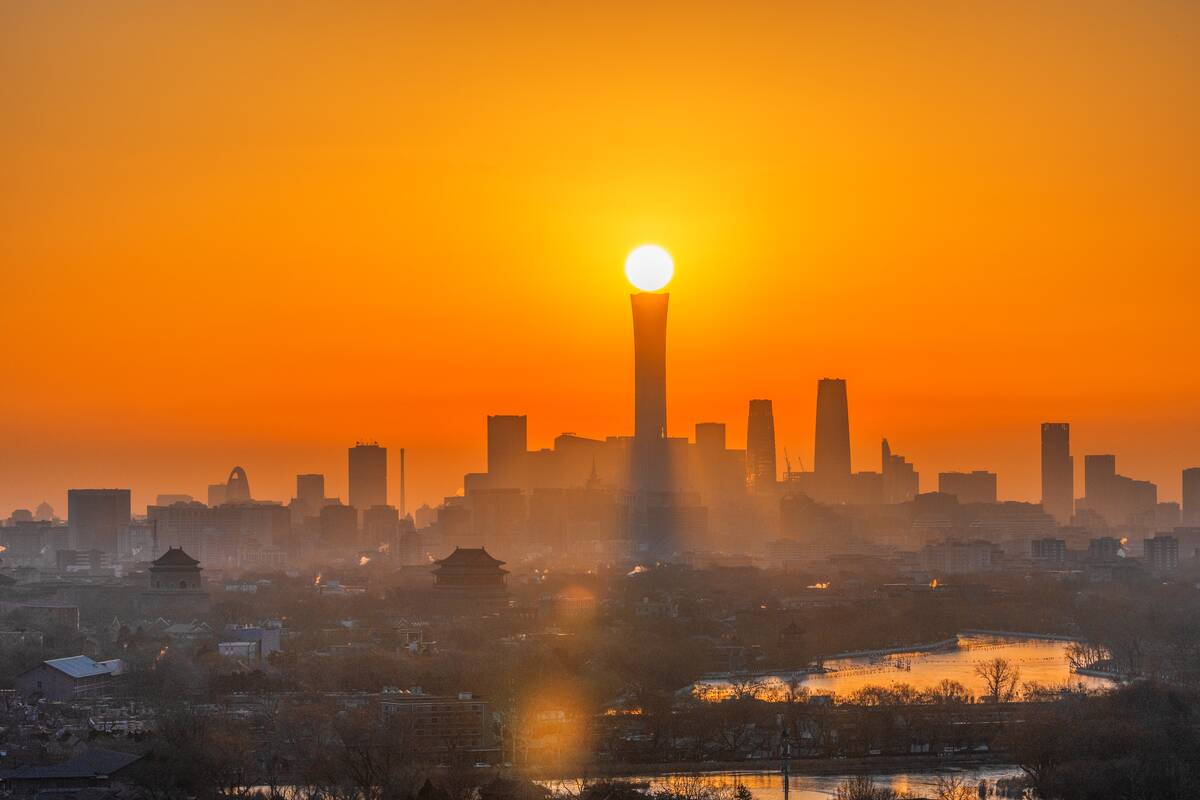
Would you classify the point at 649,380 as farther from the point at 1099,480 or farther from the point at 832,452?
the point at 1099,480

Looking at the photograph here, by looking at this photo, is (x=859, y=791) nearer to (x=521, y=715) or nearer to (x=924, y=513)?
(x=521, y=715)

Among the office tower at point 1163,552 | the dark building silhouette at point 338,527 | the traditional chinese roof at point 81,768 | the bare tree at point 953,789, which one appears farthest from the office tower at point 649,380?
the traditional chinese roof at point 81,768

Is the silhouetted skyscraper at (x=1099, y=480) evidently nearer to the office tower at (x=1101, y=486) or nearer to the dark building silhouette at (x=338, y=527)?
the office tower at (x=1101, y=486)

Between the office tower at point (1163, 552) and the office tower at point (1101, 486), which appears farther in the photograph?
the office tower at point (1101, 486)

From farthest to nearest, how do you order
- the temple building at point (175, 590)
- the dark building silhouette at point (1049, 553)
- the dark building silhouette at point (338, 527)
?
the dark building silhouette at point (338, 527) → the dark building silhouette at point (1049, 553) → the temple building at point (175, 590)

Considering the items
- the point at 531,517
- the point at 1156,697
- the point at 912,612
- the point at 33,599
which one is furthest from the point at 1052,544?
the point at 1156,697

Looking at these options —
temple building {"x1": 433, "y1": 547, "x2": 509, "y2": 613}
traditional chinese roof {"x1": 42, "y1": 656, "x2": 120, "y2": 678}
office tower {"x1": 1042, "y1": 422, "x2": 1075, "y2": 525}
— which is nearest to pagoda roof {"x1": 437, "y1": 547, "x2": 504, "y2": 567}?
temple building {"x1": 433, "y1": 547, "x2": 509, "y2": 613}

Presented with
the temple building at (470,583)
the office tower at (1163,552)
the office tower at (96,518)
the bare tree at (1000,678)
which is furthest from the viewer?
the office tower at (96,518)
